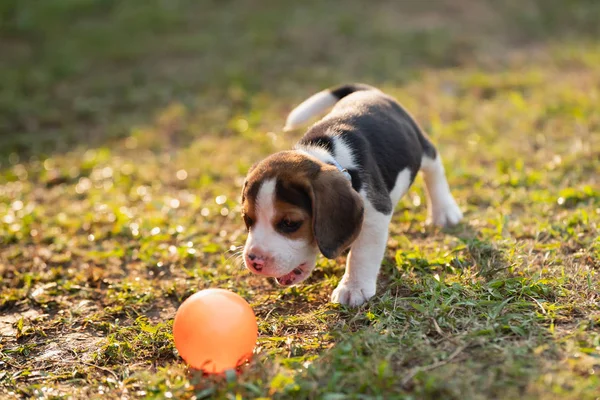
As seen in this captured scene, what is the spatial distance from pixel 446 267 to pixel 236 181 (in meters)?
2.77

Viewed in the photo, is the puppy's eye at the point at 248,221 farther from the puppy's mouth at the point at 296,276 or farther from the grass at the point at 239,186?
the grass at the point at 239,186

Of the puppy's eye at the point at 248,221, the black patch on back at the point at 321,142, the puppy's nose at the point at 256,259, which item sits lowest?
the puppy's nose at the point at 256,259

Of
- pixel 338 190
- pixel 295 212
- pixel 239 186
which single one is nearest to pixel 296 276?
pixel 295 212

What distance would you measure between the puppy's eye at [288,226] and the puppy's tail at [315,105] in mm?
1532

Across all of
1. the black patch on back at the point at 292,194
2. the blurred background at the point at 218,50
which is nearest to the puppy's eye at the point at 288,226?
the black patch on back at the point at 292,194

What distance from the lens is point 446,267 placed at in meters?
4.80

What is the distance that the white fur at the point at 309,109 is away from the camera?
5.33 meters

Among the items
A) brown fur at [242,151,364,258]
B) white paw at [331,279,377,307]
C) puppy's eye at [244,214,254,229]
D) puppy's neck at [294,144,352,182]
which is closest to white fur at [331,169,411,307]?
white paw at [331,279,377,307]

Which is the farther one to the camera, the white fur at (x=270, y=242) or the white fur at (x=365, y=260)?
the white fur at (x=365, y=260)

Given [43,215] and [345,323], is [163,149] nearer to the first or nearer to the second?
[43,215]

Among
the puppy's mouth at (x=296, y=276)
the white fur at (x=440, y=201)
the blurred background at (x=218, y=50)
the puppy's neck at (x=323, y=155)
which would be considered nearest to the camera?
the puppy's neck at (x=323, y=155)

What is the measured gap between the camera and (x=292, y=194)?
12.8ft

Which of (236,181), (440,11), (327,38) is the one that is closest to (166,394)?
(236,181)

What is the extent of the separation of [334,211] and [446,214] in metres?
1.93
